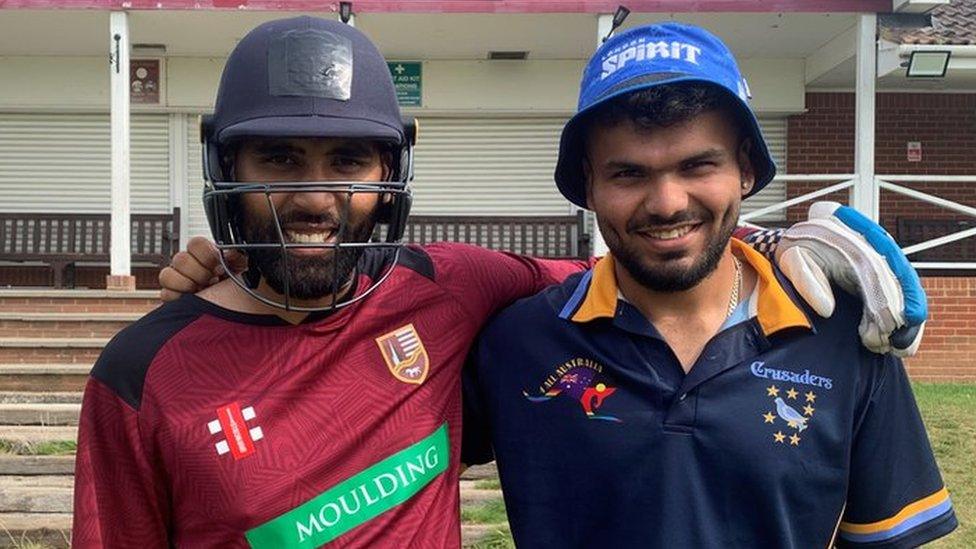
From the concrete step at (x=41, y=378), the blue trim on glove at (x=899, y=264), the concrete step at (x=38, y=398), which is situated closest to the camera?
the blue trim on glove at (x=899, y=264)

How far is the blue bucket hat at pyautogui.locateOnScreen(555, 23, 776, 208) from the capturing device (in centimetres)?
A: 185

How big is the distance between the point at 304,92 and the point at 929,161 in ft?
36.7

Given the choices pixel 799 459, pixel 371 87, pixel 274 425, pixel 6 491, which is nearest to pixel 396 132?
pixel 371 87

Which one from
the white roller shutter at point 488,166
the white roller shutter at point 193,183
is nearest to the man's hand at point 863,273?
the white roller shutter at point 488,166

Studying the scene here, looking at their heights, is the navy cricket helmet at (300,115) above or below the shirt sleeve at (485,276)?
above

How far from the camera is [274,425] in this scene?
1.82 metres

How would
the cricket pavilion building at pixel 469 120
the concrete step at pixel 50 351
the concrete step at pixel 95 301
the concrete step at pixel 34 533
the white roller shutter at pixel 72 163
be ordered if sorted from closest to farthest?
the concrete step at pixel 34 533
the concrete step at pixel 50 351
the concrete step at pixel 95 301
the cricket pavilion building at pixel 469 120
the white roller shutter at pixel 72 163

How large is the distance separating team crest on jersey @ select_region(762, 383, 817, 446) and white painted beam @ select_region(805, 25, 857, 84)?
8876 millimetres

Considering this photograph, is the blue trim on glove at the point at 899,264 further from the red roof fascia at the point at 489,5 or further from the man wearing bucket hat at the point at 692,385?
the red roof fascia at the point at 489,5

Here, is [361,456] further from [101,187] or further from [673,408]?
[101,187]

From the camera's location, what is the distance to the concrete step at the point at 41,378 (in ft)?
23.1

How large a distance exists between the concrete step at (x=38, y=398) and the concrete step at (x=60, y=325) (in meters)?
1.24

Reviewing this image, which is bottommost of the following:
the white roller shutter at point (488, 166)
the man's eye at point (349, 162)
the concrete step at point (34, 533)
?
the concrete step at point (34, 533)

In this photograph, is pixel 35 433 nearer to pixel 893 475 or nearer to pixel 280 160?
pixel 280 160
